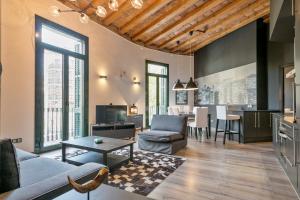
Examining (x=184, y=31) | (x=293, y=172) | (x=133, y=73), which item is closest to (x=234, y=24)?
(x=184, y=31)

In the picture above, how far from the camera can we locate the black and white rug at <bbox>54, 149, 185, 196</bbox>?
2.58m

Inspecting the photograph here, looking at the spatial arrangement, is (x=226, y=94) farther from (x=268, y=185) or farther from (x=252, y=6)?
(x=268, y=185)

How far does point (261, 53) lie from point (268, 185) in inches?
198

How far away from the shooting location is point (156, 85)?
27.7ft

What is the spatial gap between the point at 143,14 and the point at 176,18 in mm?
1297

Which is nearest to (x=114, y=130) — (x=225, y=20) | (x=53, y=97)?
(x=53, y=97)

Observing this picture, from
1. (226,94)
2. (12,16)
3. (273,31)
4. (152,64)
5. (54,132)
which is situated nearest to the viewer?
(12,16)

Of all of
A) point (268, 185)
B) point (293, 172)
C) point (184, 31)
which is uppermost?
point (184, 31)

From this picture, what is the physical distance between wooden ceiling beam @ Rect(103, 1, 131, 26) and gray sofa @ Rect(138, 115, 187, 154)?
3192 mm

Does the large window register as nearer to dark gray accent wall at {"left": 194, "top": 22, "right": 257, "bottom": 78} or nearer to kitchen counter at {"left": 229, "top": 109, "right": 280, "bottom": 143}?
kitchen counter at {"left": 229, "top": 109, "right": 280, "bottom": 143}

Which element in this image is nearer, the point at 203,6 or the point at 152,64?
the point at 203,6

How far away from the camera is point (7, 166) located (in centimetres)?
130

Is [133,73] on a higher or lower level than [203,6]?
lower

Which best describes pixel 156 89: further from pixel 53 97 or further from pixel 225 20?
pixel 53 97
